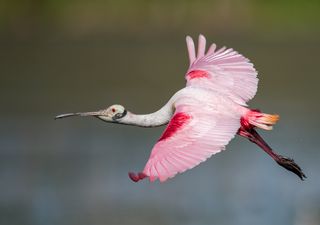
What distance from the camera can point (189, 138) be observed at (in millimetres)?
4480

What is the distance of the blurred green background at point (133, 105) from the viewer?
19.1 feet

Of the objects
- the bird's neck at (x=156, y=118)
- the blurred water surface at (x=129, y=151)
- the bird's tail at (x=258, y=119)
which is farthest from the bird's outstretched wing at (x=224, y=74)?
the blurred water surface at (x=129, y=151)

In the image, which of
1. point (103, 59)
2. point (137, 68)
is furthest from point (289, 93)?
point (103, 59)

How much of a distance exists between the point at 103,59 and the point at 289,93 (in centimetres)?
222

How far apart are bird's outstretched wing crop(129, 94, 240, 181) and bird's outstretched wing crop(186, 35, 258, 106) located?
0.33m

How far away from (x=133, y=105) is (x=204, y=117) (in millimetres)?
3146

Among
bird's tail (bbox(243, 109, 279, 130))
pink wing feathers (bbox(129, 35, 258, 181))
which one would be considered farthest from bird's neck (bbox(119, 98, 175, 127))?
bird's tail (bbox(243, 109, 279, 130))

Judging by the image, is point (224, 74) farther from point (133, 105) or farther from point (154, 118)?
point (133, 105)

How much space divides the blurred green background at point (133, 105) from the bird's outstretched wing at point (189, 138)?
100 centimetres

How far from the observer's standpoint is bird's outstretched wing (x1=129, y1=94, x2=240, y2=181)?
425 cm

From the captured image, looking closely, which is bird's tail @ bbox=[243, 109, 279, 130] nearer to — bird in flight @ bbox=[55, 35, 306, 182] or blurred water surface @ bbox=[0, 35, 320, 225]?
bird in flight @ bbox=[55, 35, 306, 182]

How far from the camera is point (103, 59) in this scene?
9.72 meters

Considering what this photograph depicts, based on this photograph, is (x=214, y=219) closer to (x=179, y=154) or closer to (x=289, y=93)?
(x=179, y=154)

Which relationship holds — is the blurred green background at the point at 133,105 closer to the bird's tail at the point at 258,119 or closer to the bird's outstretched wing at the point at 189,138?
the bird's tail at the point at 258,119
